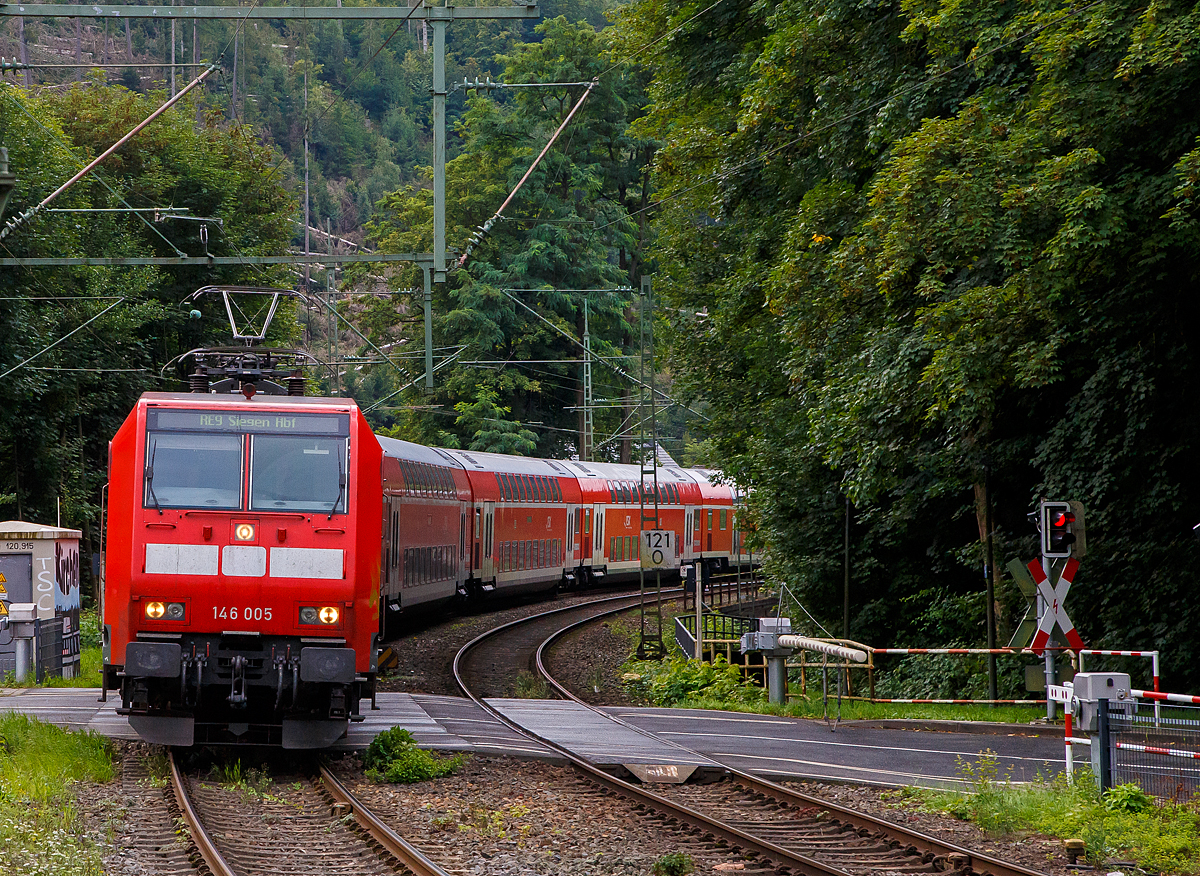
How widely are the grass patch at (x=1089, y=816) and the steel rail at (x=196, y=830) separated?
17.1 feet

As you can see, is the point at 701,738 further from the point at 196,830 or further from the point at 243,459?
the point at 196,830

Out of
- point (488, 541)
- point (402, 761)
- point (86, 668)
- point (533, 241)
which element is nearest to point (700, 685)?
point (86, 668)

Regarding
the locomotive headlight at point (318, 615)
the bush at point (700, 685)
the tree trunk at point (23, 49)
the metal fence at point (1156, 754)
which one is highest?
the tree trunk at point (23, 49)

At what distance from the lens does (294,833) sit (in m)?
9.50

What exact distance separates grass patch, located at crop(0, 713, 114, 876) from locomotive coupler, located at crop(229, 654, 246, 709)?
1144 millimetres

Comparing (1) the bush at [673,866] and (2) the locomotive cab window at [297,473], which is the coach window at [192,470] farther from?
(1) the bush at [673,866]

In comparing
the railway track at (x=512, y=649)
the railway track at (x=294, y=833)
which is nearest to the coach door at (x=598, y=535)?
the railway track at (x=512, y=649)

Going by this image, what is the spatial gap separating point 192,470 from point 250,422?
64 centimetres

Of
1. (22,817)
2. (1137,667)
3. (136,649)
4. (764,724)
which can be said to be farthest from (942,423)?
(22,817)

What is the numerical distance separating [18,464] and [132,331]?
5363 millimetres

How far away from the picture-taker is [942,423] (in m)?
19.4

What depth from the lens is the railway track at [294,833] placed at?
8.32m

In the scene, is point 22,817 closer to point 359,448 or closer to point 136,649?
point 136,649

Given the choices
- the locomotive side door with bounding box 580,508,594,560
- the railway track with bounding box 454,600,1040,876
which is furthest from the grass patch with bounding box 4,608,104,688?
the locomotive side door with bounding box 580,508,594,560
